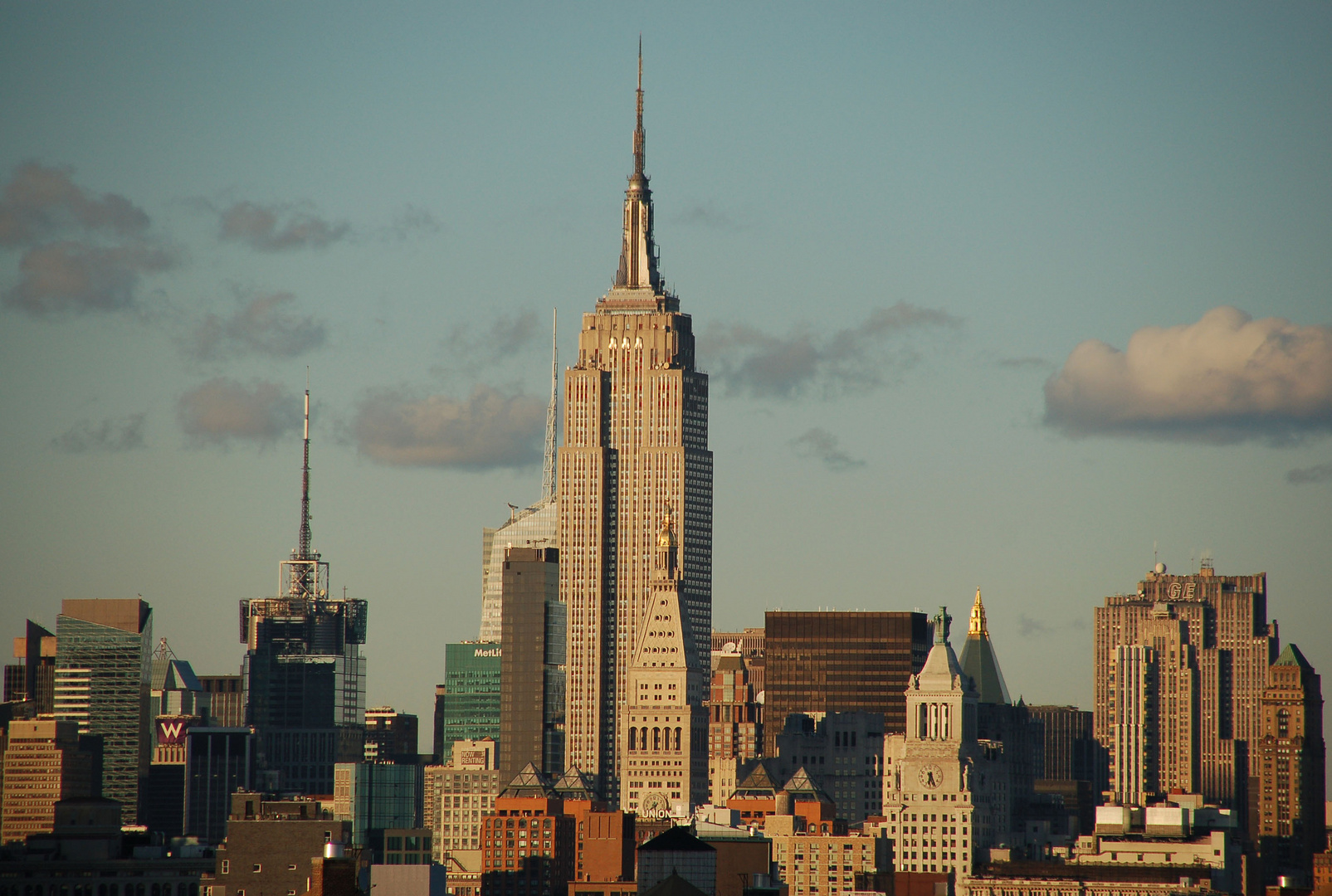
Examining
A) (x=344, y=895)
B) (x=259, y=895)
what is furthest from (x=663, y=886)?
(x=344, y=895)

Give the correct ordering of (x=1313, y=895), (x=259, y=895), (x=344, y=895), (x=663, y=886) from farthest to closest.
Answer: (x=259, y=895) < (x=663, y=886) < (x=1313, y=895) < (x=344, y=895)

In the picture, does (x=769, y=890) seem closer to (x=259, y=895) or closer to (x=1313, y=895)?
(x=259, y=895)

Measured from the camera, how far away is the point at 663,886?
179 metres

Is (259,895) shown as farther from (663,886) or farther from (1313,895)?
(1313,895)

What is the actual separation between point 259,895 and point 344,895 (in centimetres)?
10872

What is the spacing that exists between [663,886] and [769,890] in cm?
1004

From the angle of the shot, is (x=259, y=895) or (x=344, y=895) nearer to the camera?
(x=344, y=895)

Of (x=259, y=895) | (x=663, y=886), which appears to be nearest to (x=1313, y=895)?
(x=663, y=886)

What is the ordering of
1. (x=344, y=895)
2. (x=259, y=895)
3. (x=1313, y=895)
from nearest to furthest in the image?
(x=344, y=895), (x=1313, y=895), (x=259, y=895)

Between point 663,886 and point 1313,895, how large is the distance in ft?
231

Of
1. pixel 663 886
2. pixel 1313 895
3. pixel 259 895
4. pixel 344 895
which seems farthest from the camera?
pixel 259 895

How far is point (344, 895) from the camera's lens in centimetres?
9356

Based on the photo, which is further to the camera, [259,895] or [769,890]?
[259,895]

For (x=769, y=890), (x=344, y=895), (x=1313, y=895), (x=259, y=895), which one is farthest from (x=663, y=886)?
(x=344, y=895)
